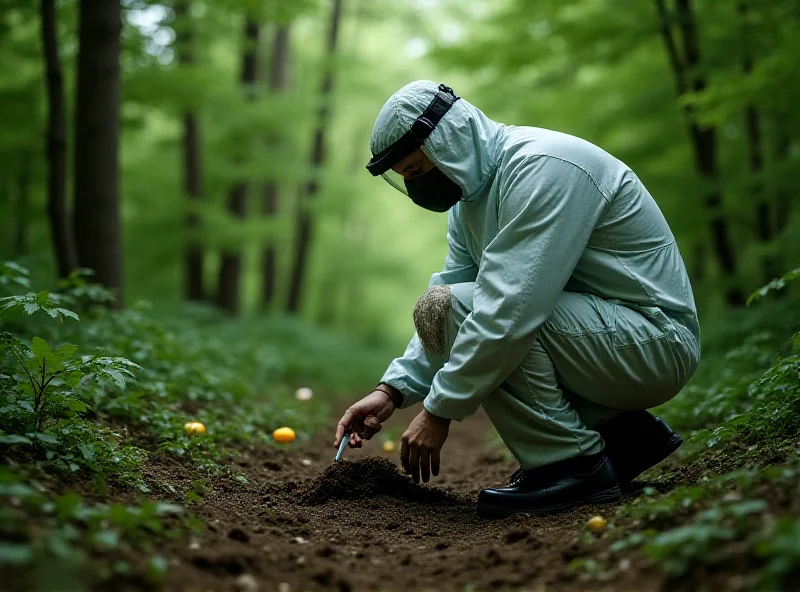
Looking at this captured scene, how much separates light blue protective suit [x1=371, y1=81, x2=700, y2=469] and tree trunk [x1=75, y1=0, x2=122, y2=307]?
340 centimetres

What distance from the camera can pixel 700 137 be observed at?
7.08m

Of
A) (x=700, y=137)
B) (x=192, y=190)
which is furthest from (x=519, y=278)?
(x=192, y=190)

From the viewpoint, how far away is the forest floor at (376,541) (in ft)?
6.11

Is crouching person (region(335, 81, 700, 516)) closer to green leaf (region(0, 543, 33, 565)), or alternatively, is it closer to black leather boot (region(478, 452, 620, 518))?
black leather boot (region(478, 452, 620, 518))

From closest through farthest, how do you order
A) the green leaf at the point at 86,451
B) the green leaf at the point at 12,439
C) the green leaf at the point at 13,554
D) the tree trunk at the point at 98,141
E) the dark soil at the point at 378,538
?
the green leaf at the point at 13,554 → the dark soil at the point at 378,538 → the green leaf at the point at 12,439 → the green leaf at the point at 86,451 → the tree trunk at the point at 98,141

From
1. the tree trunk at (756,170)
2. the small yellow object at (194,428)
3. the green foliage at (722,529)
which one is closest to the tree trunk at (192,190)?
the tree trunk at (756,170)

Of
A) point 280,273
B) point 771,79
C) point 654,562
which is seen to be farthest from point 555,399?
point 280,273

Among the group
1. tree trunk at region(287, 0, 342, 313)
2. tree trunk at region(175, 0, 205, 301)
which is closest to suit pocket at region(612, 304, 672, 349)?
tree trunk at region(175, 0, 205, 301)

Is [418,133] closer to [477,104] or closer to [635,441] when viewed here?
[635,441]

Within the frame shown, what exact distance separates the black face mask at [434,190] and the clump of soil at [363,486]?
1.14m

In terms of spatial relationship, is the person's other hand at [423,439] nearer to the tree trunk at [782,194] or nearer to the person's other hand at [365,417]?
the person's other hand at [365,417]

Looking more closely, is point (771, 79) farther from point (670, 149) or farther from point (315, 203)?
point (315, 203)

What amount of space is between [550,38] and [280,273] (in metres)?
13.5

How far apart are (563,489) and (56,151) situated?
15.7 feet
